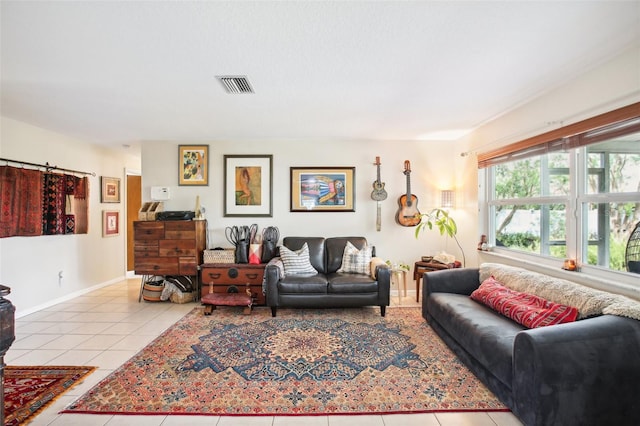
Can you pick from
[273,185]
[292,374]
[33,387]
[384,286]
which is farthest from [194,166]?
[292,374]

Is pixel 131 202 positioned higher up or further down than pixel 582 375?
higher up

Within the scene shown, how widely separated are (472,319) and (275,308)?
216 cm

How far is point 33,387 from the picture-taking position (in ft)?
7.11

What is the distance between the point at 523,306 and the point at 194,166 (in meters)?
4.42

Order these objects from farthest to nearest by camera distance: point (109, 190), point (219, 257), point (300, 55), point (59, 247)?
point (109, 190), point (59, 247), point (219, 257), point (300, 55)

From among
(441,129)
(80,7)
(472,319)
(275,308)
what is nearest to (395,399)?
(472,319)

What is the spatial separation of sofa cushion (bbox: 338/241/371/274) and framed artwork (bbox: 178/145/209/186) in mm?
2413

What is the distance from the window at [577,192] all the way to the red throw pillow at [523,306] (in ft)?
1.97

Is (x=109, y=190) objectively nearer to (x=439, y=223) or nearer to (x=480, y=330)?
(x=439, y=223)

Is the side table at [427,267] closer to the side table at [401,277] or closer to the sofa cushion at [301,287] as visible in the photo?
the side table at [401,277]

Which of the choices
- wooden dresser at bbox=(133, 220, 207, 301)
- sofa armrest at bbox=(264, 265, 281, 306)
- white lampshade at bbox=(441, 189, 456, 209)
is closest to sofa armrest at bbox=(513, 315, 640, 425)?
sofa armrest at bbox=(264, 265, 281, 306)

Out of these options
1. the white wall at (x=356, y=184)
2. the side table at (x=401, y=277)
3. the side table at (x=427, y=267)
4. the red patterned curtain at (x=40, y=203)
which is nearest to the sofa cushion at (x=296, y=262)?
the white wall at (x=356, y=184)

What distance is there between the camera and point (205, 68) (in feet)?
7.60

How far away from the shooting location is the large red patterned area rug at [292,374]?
198 cm
